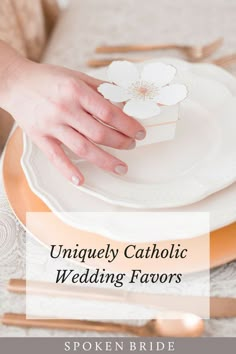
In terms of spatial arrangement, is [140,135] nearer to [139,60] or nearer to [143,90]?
[143,90]

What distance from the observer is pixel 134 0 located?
3.78 ft

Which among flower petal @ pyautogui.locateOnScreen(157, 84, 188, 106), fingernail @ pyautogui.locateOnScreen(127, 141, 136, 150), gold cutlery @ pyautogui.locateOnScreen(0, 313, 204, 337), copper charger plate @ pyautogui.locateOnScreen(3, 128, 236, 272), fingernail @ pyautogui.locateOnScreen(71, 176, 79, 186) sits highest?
flower petal @ pyautogui.locateOnScreen(157, 84, 188, 106)

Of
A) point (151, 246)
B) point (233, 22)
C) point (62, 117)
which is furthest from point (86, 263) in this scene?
point (233, 22)

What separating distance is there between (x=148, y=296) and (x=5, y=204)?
25cm

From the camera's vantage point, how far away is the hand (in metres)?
0.67

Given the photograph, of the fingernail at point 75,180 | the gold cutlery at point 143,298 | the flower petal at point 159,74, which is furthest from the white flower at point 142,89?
the gold cutlery at point 143,298

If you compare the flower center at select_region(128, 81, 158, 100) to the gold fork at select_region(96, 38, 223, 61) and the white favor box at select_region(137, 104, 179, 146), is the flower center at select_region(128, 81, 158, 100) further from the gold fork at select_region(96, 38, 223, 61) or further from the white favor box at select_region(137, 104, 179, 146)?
the gold fork at select_region(96, 38, 223, 61)

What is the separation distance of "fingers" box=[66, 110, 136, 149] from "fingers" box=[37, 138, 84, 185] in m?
0.04

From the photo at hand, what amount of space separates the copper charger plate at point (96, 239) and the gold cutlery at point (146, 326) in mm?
62

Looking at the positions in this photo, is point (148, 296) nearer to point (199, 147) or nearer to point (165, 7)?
point (199, 147)

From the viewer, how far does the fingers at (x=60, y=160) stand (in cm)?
66

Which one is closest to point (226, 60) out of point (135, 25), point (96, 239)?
point (135, 25)

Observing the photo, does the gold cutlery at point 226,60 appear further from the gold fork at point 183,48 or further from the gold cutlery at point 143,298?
the gold cutlery at point 143,298

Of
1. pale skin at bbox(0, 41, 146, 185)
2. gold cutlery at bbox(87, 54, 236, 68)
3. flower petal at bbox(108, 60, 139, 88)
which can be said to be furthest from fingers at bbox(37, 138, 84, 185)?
gold cutlery at bbox(87, 54, 236, 68)
